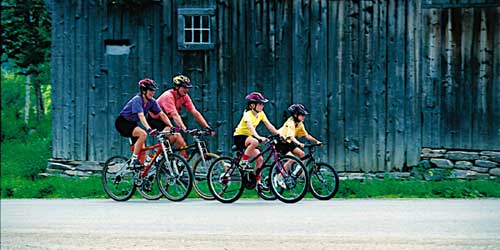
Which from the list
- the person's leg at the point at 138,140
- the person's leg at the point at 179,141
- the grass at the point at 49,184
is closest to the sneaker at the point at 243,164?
the person's leg at the point at 179,141

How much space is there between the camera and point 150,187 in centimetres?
898

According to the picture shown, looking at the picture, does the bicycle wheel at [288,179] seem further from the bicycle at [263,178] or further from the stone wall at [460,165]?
the stone wall at [460,165]

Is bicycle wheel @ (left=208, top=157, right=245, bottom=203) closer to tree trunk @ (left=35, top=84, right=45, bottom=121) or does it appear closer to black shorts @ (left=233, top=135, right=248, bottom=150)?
black shorts @ (left=233, top=135, right=248, bottom=150)

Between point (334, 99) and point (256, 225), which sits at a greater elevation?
point (334, 99)

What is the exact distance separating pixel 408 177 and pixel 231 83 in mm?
3022

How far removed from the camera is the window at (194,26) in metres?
13.6

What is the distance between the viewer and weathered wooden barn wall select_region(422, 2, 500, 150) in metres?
8.79

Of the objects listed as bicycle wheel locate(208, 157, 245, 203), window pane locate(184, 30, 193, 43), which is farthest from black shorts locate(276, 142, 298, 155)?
window pane locate(184, 30, 193, 43)

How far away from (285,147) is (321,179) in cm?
57

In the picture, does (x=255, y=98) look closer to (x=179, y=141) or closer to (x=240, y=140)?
(x=240, y=140)

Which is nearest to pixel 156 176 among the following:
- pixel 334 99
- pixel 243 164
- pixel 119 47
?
pixel 243 164

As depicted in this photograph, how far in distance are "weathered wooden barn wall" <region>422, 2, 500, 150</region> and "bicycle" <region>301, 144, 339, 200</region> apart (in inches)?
55.8

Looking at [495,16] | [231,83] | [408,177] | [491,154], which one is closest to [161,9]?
[231,83]

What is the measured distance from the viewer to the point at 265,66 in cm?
1334
